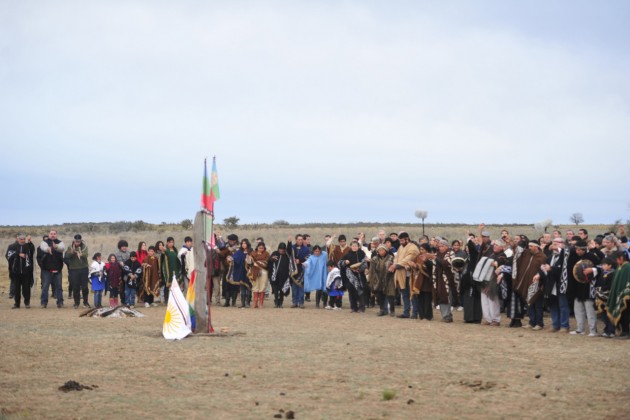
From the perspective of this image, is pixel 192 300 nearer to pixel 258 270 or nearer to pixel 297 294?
pixel 258 270

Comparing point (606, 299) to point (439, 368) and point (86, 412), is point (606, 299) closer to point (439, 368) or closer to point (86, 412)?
point (439, 368)

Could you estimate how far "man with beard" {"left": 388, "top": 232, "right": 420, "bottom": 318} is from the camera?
63.9ft

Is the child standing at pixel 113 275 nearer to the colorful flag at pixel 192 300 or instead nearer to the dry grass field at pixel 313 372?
the dry grass field at pixel 313 372

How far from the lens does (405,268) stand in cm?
1955

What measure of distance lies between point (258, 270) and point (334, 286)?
6.97ft

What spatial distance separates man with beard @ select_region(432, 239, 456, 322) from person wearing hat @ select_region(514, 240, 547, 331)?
1.67m

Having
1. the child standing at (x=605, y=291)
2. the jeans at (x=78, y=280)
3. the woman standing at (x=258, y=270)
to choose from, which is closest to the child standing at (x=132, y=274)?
the jeans at (x=78, y=280)

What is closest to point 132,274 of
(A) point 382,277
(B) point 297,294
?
(B) point 297,294

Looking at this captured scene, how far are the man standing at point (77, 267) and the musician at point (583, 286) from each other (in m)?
12.6

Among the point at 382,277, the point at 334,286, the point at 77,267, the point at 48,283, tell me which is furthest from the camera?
the point at 334,286

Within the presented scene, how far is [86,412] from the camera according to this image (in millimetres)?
8781

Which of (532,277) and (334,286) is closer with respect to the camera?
(532,277)

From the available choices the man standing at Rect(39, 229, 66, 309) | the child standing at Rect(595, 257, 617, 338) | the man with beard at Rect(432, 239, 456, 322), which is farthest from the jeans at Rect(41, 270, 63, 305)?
the child standing at Rect(595, 257, 617, 338)

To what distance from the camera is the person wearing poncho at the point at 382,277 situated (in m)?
20.0
